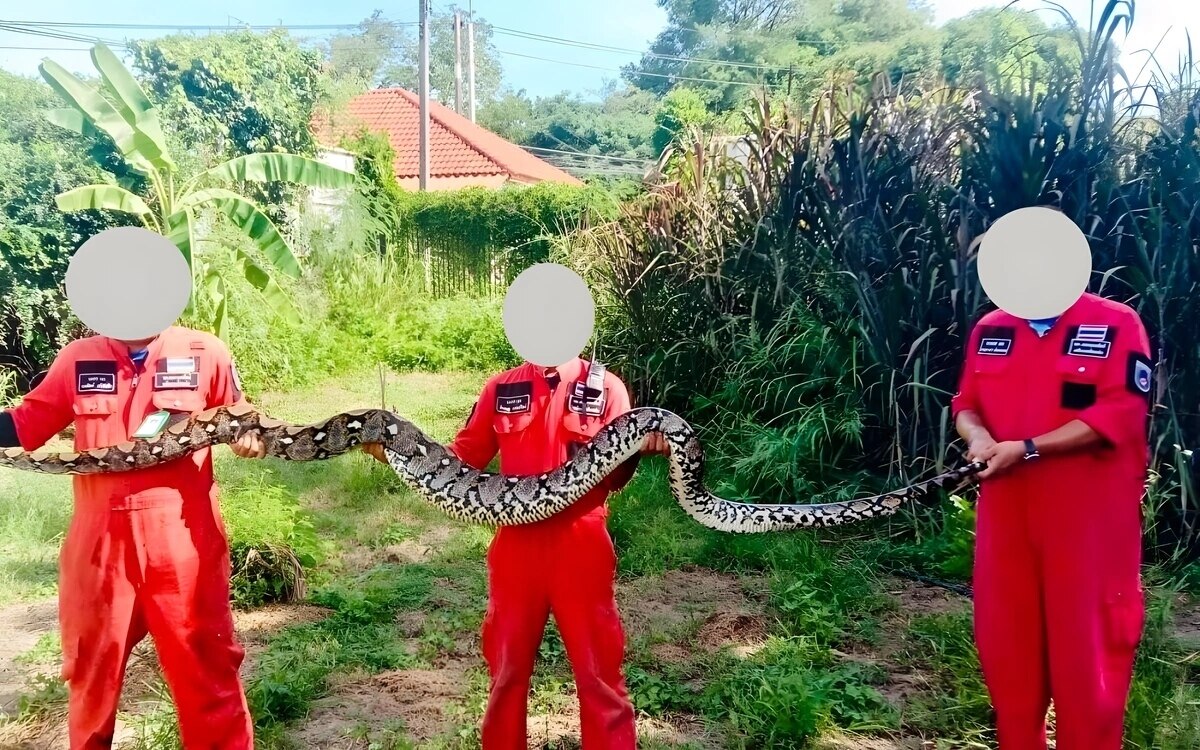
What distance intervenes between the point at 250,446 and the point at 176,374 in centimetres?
37

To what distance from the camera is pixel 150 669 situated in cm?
457

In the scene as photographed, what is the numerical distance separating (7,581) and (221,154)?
887 cm

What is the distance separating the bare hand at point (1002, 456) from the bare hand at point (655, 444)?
3.65 feet

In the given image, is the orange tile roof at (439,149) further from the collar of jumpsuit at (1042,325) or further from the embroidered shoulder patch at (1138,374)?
the embroidered shoulder patch at (1138,374)

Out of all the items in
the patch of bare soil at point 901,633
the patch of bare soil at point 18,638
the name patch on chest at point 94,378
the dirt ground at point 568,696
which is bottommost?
the patch of bare soil at point 18,638

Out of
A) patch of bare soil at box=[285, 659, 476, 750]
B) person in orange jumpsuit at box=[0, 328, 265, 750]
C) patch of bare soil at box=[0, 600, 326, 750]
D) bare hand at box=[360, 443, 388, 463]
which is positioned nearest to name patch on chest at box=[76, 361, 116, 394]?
person in orange jumpsuit at box=[0, 328, 265, 750]

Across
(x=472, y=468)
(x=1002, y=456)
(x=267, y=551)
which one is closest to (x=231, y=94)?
(x=267, y=551)

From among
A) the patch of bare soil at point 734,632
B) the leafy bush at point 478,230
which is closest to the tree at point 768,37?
the leafy bush at point 478,230

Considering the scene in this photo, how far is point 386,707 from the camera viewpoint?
13.8ft

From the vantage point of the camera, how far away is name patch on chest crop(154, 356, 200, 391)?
305 centimetres

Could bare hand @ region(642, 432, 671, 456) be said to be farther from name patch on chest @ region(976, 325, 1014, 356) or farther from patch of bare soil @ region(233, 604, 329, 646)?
patch of bare soil @ region(233, 604, 329, 646)

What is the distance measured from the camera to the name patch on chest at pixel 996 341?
297 centimetres

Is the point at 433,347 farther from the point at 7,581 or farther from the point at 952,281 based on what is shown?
the point at 952,281

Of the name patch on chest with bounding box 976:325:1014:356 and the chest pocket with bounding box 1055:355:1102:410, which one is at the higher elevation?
the name patch on chest with bounding box 976:325:1014:356
